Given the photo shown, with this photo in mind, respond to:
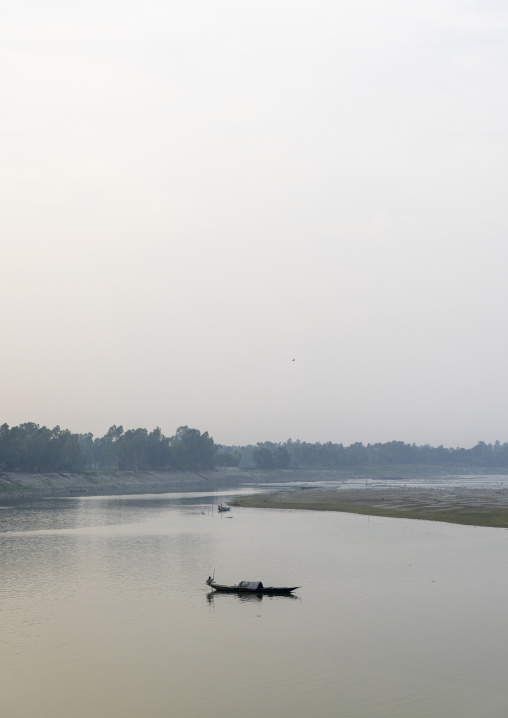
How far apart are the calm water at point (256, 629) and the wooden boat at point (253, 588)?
2.78 ft

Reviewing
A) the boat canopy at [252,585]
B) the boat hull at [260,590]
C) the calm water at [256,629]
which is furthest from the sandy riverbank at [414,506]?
the boat canopy at [252,585]

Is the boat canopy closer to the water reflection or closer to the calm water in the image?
the water reflection

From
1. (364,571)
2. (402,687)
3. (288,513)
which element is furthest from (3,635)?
(288,513)

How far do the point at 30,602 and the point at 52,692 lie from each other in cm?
2166

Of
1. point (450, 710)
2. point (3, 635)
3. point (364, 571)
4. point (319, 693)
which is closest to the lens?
point (450, 710)

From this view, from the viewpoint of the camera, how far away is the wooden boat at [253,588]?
60.0 meters

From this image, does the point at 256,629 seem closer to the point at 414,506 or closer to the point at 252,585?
the point at 252,585

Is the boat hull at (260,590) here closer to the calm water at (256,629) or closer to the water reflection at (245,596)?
the water reflection at (245,596)

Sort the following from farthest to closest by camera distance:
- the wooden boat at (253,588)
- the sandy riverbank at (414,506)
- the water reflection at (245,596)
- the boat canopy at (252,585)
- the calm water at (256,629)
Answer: the sandy riverbank at (414,506)
the boat canopy at (252,585)
the wooden boat at (253,588)
the water reflection at (245,596)
the calm water at (256,629)

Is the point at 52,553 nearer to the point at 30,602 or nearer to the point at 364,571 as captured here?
the point at 30,602

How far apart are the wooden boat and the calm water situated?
0.85 m

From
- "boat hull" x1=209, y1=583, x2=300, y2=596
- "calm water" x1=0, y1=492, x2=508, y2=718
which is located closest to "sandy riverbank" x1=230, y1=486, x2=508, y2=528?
"calm water" x1=0, y1=492, x2=508, y2=718

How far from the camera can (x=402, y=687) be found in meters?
37.7

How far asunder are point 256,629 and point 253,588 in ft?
34.2
